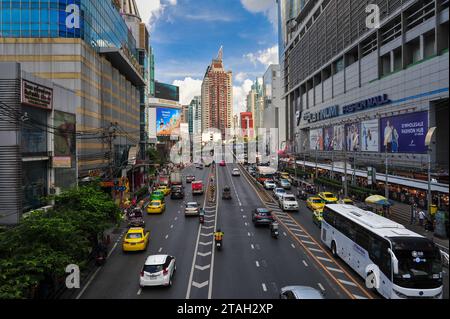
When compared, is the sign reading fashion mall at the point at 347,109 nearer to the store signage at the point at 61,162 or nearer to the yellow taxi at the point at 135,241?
the yellow taxi at the point at 135,241

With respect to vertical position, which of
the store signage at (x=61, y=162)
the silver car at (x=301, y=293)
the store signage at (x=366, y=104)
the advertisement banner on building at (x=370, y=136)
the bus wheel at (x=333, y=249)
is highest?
the store signage at (x=366, y=104)

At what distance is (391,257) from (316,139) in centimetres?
7516

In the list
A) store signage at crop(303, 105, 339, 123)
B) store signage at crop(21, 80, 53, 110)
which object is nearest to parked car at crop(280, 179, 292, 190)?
store signage at crop(303, 105, 339, 123)

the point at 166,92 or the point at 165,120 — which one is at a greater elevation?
the point at 166,92

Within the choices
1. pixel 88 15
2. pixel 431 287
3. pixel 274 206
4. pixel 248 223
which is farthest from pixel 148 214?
pixel 431 287

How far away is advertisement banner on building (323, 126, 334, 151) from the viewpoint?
76088 millimetres

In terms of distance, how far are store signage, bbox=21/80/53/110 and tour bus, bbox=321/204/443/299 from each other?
22.7 m

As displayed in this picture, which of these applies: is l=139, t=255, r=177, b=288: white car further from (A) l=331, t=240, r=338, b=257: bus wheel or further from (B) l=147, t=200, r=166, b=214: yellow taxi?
(B) l=147, t=200, r=166, b=214: yellow taxi

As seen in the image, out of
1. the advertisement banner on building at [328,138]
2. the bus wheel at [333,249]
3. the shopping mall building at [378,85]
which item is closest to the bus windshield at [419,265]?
the shopping mall building at [378,85]

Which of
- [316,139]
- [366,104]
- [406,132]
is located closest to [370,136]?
[366,104]

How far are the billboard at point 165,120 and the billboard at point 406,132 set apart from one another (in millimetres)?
103191

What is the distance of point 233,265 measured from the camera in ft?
68.7

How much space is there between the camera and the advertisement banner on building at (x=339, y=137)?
68019 mm

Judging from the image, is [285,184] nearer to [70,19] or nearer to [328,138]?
[328,138]
